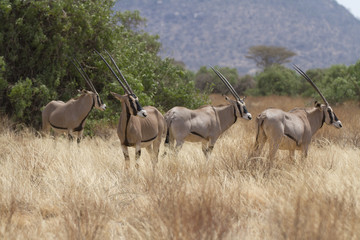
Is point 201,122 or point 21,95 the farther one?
point 21,95

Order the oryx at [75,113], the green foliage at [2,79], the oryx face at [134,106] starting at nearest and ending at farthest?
the oryx face at [134,106]
the oryx at [75,113]
the green foliage at [2,79]

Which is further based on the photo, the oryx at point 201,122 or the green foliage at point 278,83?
the green foliage at point 278,83

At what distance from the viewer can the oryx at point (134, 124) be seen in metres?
5.85

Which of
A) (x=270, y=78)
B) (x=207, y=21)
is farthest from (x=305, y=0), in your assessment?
(x=270, y=78)

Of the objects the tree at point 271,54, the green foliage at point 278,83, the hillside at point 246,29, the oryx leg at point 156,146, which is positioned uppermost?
the oryx leg at point 156,146

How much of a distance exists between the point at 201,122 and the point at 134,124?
1.41 metres

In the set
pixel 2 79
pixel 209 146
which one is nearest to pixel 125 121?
pixel 209 146

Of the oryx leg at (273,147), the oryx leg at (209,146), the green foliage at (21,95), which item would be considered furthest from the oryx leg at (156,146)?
the green foliage at (21,95)

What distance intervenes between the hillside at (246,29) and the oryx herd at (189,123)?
98704mm

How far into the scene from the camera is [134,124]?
6086 mm

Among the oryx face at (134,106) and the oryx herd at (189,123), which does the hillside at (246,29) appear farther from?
the oryx face at (134,106)

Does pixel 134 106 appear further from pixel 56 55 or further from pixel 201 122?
pixel 56 55

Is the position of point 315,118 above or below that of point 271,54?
above

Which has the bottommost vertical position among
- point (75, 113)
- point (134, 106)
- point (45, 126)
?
point (45, 126)
